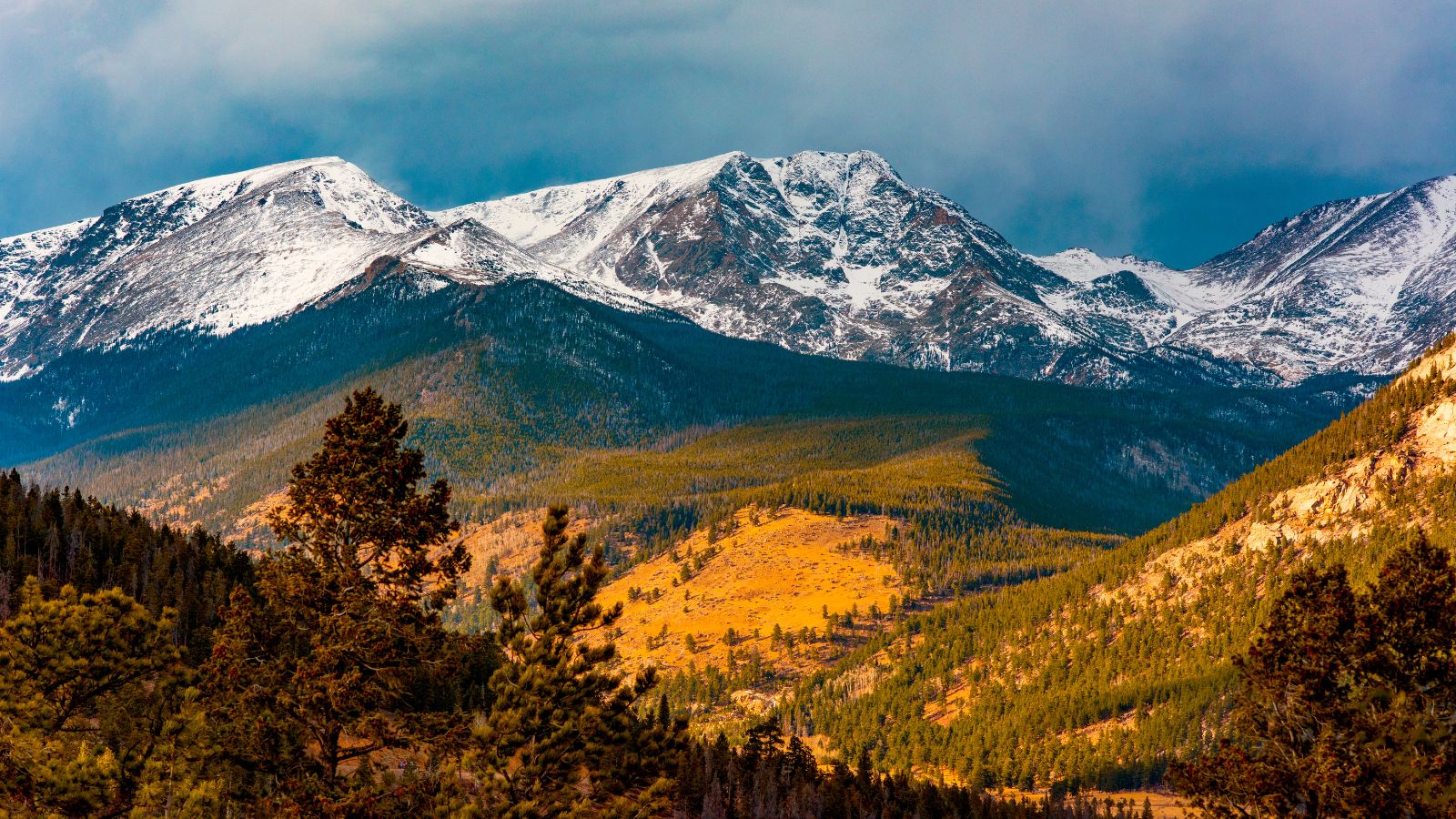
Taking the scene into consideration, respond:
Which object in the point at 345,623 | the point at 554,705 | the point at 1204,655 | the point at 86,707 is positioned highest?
the point at 345,623

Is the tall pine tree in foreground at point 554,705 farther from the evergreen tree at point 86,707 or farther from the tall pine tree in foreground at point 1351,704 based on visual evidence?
the tall pine tree in foreground at point 1351,704

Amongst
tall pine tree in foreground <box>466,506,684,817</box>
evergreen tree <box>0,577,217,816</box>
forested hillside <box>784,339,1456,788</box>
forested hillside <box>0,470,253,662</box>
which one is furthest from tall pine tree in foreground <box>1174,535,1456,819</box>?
forested hillside <box>784,339,1456,788</box>

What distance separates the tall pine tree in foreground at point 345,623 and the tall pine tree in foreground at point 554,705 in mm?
2932

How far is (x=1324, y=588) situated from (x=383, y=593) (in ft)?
86.5

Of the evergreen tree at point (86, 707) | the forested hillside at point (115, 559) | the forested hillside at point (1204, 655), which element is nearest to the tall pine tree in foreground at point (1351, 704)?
the evergreen tree at point (86, 707)

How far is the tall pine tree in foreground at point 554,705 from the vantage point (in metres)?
31.9

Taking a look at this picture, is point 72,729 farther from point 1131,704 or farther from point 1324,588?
point 1131,704

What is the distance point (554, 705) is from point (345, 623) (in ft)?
23.9

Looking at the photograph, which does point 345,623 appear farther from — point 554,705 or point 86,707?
point 86,707

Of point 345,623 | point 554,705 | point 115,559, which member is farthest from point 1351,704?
point 115,559

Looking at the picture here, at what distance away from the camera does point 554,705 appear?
1305 inches

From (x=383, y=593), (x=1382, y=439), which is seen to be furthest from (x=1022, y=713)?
(x=383, y=593)

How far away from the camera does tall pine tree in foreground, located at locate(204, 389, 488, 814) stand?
2784 cm

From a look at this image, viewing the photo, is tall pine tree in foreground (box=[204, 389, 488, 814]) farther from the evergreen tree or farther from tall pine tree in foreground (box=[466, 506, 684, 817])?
the evergreen tree
